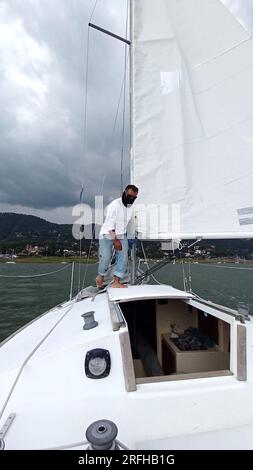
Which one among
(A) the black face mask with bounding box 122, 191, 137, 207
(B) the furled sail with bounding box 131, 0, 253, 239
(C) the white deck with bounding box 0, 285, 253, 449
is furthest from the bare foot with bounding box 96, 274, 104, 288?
(C) the white deck with bounding box 0, 285, 253, 449

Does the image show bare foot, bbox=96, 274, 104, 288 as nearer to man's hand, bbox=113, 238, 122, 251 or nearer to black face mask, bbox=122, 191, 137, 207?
man's hand, bbox=113, 238, 122, 251

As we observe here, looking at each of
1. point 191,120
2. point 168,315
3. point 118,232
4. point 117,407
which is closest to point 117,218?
point 118,232

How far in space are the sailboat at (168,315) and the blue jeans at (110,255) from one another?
39cm

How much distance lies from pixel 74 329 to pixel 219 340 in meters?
1.54

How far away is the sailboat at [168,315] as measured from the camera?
5.33 feet

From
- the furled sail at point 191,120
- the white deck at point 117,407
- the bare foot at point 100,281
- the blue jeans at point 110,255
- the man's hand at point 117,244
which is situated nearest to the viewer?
the white deck at point 117,407

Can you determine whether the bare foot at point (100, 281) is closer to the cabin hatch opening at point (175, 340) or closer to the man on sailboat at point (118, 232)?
the man on sailboat at point (118, 232)

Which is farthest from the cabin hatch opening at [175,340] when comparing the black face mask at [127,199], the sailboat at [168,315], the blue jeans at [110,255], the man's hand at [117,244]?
the black face mask at [127,199]

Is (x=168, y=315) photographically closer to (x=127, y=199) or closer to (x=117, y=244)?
(x=117, y=244)

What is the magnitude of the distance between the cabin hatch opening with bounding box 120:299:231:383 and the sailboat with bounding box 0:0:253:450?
0.01m

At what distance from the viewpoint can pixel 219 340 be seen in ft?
9.72

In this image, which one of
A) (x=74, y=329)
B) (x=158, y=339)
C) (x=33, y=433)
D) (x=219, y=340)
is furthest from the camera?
(x=158, y=339)

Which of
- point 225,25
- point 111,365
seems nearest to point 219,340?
point 111,365
